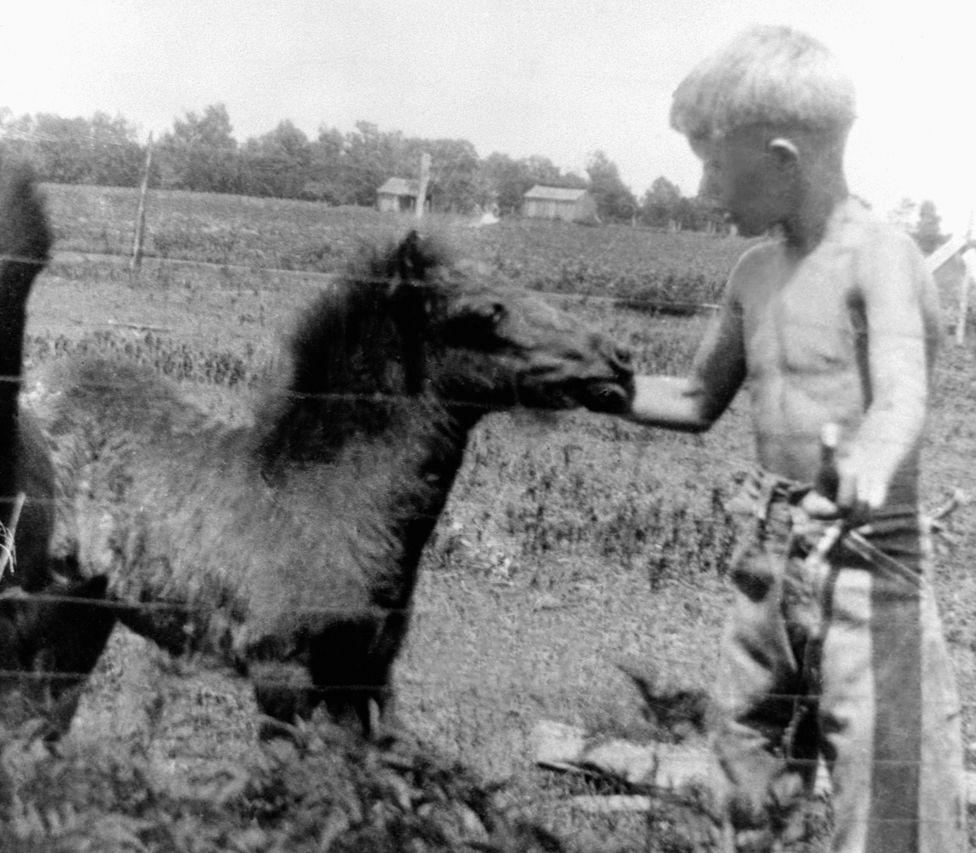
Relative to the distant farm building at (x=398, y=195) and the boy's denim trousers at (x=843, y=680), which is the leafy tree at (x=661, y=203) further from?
the boy's denim trousers at (x=843, y=680)

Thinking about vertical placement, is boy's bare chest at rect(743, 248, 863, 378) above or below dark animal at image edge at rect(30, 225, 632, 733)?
above

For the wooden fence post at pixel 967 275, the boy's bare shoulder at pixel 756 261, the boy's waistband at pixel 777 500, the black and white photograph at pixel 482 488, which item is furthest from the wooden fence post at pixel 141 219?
the wooden fence post at pixel 967 275

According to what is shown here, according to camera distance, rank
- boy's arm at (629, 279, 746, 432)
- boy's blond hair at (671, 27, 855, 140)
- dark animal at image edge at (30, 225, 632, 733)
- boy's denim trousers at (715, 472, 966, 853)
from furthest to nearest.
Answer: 1. dark animal at image edge at (30, 225, 632, 733)
2. boy's arm at (629, 279, 746, 432)
3. boy's denim trousers at (715, 472, 966, 853)
4. boy's blond hair at (671, 27, 855, 140)

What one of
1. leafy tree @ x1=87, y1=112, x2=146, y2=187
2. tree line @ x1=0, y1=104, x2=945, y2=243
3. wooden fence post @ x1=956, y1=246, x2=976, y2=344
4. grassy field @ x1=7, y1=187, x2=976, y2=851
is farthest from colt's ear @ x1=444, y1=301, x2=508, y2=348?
wooden fence post @ x1=956, y1=246, x2=976, y2=344

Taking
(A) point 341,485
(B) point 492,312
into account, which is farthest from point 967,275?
(A) point 341,485

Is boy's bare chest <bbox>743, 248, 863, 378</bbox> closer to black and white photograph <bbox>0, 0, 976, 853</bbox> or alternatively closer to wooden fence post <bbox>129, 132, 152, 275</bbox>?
black and white photograph <bbox>0, 0, 976, 853</bbox>

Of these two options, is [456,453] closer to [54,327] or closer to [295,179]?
[295,179]
